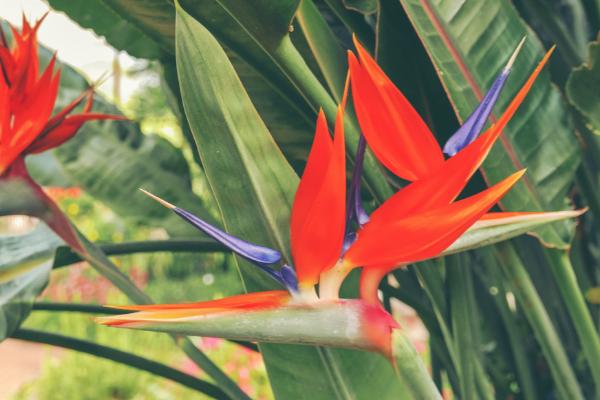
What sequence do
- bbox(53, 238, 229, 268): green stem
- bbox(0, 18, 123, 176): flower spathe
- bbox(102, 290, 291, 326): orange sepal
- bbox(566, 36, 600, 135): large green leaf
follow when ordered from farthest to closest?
1. bbox(53, 238, 229, 268): green stem
2. bbox(566, 36, 600, 135): large green leaf
3. bbox(0, 18, 123, 176): flower spathe
4. bbox(102, 290, 291, 326): orange sepal

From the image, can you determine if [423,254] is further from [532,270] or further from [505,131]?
[532,270]

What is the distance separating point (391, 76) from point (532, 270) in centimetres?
30

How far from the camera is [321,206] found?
297 mm

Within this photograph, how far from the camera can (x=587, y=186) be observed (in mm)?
668

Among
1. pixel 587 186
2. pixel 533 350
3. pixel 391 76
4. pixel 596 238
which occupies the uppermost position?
pixel 391 76

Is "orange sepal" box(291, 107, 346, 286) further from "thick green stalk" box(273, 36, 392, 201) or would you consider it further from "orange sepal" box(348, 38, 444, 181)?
"thick green stalk" box(273, 36, 392, 201)

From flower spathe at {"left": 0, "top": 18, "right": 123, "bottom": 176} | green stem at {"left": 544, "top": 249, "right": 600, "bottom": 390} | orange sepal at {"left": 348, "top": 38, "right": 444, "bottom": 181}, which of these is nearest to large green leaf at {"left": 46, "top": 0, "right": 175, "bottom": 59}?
flower spathe at {"left": 0, "top": 18, "right": 123, "bottom": 176}

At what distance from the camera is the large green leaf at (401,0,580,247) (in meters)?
0.50

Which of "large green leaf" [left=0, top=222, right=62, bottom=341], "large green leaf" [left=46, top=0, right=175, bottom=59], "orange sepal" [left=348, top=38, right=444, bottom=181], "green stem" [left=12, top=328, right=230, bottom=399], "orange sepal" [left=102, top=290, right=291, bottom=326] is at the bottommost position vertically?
"green stem" [left=12, top=328, right=230, bottom=399]

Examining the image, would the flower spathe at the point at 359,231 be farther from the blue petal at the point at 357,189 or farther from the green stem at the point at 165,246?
the green stem at the point at 165,246

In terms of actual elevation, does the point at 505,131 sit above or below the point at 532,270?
above

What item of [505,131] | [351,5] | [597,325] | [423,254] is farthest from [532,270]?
[423,254]

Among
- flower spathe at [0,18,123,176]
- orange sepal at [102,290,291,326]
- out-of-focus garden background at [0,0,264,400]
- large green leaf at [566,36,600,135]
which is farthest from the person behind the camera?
out-of-focus garden background at [0,0,264,400]

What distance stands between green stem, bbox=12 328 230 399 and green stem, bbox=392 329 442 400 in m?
0.32
